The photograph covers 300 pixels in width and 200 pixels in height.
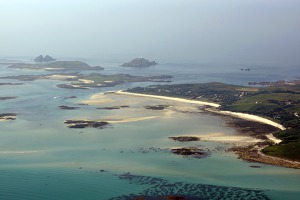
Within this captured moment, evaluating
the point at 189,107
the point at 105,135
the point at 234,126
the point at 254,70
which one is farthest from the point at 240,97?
the point at 254,70

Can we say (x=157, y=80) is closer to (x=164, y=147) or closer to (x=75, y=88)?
(x=75, y=88)

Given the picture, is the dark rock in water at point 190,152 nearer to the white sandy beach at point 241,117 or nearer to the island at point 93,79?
the white sandy beach at point 241,117

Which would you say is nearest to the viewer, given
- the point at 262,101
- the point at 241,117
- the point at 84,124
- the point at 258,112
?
the point at 84,124

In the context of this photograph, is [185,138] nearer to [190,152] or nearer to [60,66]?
[190,152]

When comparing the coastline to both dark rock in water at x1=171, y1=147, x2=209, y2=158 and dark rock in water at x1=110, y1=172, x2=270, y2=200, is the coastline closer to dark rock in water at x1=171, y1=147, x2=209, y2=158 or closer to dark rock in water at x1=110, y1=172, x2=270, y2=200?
dark rock in water at x1=171, y1=147, x2=209, y2=158

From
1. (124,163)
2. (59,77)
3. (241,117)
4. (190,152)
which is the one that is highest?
(59,77)

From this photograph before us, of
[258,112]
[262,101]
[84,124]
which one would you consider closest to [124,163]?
[84,124]

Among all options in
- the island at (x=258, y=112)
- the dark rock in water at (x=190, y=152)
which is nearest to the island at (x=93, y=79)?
the island at (x=258, y=112)

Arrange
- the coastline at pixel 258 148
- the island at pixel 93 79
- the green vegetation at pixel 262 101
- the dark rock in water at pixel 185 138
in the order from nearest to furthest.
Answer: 1. the coastline at pixel 258 148
2. the green vegetation at pixel 262 101
3. the dark rock in water at pixel 185 138
4. the island at pixel 93 79
